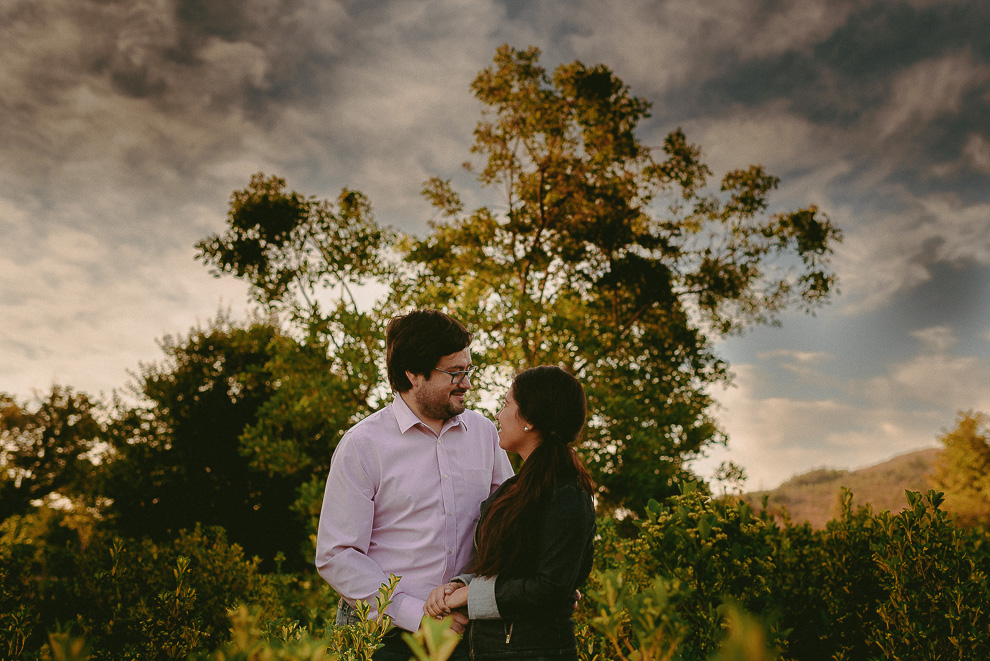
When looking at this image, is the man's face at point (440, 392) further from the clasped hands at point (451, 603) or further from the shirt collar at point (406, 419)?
the clasped hands at point (451, 603)

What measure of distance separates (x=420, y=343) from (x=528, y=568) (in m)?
1.18

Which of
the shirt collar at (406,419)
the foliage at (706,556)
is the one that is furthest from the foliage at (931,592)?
the shirt collar at (406,419)

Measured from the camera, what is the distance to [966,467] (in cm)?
3291

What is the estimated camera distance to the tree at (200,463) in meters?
19.8

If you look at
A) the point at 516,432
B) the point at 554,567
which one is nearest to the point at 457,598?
the point at 554,567

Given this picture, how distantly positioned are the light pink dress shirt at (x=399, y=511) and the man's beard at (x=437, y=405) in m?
0.07

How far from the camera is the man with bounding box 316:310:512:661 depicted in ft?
8.73

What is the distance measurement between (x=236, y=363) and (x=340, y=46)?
49.2 ft

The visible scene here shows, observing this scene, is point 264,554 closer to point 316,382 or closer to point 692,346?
point 316,382

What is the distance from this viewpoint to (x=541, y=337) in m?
9.62

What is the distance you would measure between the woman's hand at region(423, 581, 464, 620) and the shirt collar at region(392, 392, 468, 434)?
75 cm

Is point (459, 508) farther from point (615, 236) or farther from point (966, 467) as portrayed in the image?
point (966, 467)

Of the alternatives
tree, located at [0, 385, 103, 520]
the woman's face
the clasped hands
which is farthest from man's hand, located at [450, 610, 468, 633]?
tree, located at [0, 385, 103, 520]

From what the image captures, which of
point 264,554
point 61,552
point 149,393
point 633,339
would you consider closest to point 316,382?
point 61,552
